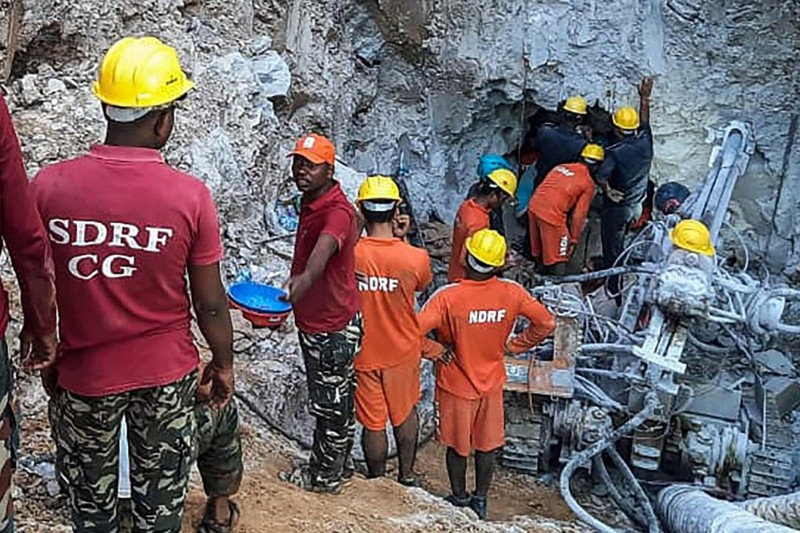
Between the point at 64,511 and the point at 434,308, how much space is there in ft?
7.34

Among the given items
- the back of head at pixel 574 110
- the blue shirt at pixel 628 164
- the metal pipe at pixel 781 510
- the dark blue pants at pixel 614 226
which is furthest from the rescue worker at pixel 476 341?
the back of head at pixel 574 110

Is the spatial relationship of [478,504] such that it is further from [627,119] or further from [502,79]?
[502,79]

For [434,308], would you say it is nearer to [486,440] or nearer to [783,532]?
[486,440]

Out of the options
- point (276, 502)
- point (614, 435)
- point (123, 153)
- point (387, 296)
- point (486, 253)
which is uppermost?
point (123, 153)

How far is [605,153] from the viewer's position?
829cm

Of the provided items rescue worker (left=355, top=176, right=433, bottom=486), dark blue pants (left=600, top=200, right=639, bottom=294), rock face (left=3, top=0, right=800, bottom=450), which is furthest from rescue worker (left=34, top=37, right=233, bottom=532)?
dark blue pants (left=600, top=200, right=639, bottom=294)

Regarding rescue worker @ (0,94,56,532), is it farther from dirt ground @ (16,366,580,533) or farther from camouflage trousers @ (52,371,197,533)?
dirt ground @ (16,366,580,533)

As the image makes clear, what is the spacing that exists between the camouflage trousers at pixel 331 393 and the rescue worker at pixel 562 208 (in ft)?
13.2

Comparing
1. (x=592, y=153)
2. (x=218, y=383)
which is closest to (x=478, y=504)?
(x=218, y=383)

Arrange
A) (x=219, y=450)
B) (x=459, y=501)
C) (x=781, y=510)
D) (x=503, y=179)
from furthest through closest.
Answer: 1. (x=503, y=179)
2. (x=459, y=501)
3. (x=781, y=510)
4. (x=219, y=450)

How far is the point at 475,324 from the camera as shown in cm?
512

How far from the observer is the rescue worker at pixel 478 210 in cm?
666

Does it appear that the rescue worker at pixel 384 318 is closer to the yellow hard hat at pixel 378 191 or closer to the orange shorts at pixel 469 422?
the yellow hard hat at pixel 378 191

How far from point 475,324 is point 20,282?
3.04 metres
